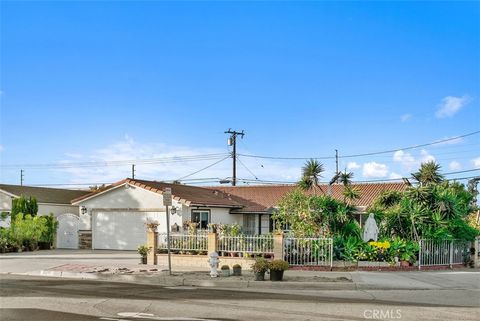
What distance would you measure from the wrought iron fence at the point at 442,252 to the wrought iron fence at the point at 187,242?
8.08m

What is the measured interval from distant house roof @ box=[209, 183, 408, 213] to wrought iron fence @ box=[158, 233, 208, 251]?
12058 mm

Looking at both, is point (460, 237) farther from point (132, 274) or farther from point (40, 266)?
point (40, 266)

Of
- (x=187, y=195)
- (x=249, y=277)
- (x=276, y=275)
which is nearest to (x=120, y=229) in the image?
(x=187, y=195)

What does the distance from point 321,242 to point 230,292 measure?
6.63 m

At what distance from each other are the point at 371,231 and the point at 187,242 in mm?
7050

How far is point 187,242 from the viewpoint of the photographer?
22766mm

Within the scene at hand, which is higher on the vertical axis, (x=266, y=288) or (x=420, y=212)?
(x=420, y=212)

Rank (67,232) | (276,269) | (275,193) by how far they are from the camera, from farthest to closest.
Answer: (275,193) < (67,232) < (276,269)

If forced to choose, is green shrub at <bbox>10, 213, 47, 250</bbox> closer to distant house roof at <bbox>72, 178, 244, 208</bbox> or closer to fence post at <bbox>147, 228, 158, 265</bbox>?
distant house roof at <bbox>72, 178, 244, 208</bbox>

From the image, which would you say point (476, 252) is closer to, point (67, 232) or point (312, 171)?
point (312, 171)

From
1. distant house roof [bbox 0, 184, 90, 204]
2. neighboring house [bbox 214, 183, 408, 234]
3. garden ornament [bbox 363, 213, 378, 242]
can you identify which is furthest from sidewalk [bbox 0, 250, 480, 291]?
distant house roof [bbox 0, 184, 90, 204]

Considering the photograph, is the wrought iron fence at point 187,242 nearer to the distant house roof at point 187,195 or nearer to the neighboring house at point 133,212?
the distant house roof at point 187,195

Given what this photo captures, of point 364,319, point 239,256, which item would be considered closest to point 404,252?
point 239,256

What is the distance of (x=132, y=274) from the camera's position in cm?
1841
